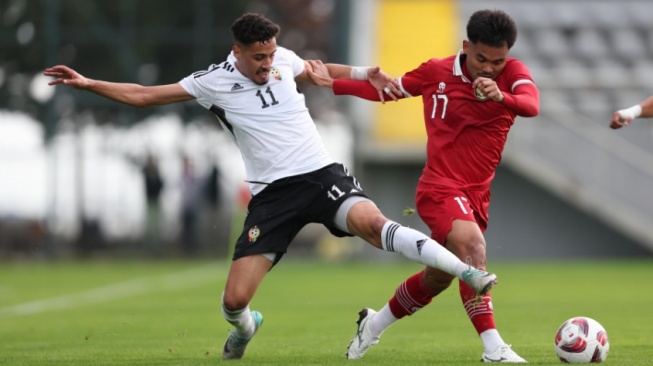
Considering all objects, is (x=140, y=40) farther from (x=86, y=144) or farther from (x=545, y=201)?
(x=545, y=201)

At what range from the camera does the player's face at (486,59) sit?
782 centimetres

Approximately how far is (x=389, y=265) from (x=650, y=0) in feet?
32.7

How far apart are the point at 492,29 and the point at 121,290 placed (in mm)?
10932

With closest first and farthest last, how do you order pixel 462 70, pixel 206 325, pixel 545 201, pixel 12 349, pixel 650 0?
pixel 462 70 < pixel 12 349 < pixel 206 325 < pixel 545 201 < pixel 650 0

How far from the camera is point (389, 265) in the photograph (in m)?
25.0

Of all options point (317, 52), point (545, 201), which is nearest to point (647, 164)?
point (545, 201)

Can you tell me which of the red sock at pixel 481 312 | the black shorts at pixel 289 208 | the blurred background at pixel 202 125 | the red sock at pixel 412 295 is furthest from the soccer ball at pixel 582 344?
the blurred background at pixel 202 125

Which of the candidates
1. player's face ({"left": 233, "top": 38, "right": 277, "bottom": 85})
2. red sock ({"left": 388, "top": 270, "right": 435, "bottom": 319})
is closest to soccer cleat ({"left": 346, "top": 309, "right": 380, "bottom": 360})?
red sock ({"left": 388, "top": 270, "right": 435, "bottom": 319})

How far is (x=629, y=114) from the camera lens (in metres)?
8.29

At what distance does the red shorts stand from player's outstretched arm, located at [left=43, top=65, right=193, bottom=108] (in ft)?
5.61

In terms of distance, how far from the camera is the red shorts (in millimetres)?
7937

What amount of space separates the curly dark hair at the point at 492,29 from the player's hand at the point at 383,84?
851mm

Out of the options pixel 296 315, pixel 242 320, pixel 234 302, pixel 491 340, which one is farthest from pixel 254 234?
pixel 296 315

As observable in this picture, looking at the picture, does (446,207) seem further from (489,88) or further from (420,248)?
(489,88)
